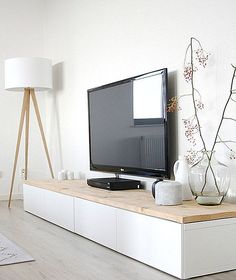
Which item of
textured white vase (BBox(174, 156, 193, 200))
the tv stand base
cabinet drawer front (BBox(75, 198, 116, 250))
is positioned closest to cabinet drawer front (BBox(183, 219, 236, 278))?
textured white vase (BBox(174, 156, 193, 200))

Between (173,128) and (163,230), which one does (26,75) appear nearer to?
(173,128)

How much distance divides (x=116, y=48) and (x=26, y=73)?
1311mm

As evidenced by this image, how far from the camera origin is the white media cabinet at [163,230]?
8.13ft

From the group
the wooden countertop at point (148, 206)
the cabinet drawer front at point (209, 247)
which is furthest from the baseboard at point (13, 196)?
the cabinet drawer front at point (209, 247)

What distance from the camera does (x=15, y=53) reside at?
19.6ft

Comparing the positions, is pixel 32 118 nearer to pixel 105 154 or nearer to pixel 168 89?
pixel 105 154

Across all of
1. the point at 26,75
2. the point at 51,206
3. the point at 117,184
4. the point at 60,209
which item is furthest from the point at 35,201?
the point at 26,75

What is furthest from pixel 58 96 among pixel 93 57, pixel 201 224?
pixel 201 224

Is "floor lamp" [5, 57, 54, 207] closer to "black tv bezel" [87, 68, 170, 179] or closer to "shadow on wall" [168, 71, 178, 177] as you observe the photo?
"black tv bezel" [87, 68, 170, 179]

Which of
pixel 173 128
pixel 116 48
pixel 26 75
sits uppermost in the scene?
pixel 116 48

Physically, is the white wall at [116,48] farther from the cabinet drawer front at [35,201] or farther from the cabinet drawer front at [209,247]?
the cabinet drawer front at [209,247]

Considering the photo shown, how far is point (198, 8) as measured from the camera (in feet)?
10.8

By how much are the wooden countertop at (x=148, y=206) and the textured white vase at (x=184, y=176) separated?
102mm

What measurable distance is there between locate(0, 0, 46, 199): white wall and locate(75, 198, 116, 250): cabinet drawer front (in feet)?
8.12
